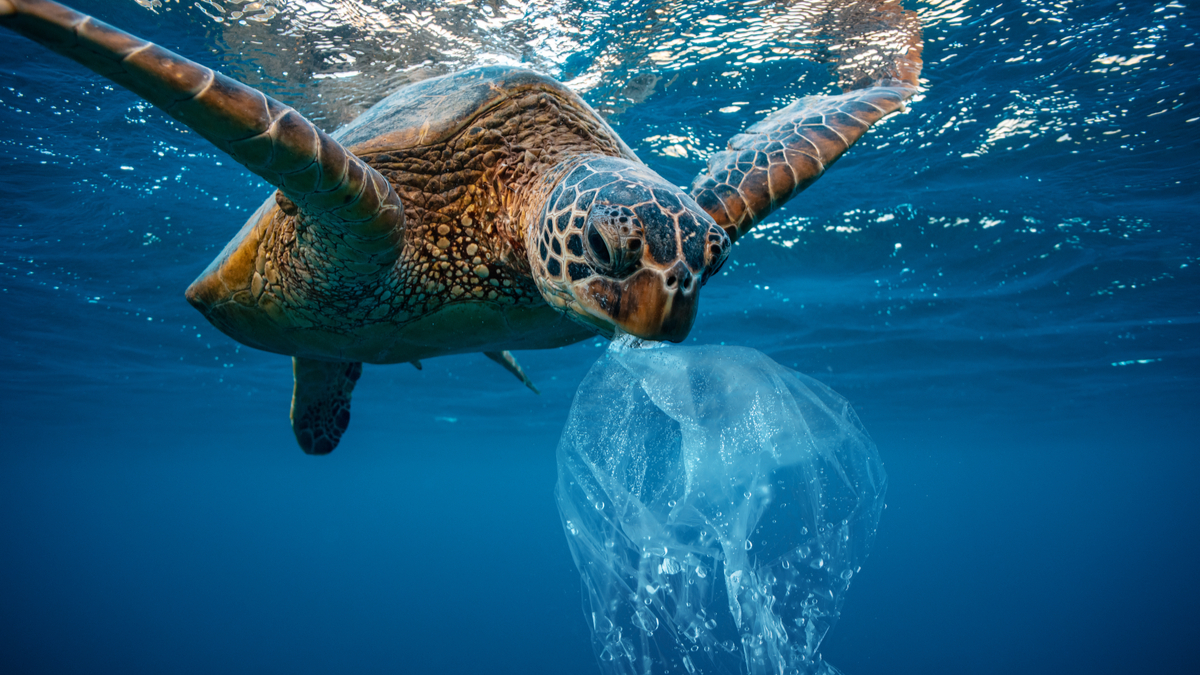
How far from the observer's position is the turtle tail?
4.75ft

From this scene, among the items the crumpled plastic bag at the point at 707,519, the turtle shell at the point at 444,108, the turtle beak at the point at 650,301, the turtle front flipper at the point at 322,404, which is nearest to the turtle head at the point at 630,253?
the turtle beak at the point at 650,301

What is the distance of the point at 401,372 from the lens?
17.4m

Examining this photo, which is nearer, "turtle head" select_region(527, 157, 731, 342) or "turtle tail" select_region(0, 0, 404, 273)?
"turtle tail" select_region(0, 0, 404, 273)

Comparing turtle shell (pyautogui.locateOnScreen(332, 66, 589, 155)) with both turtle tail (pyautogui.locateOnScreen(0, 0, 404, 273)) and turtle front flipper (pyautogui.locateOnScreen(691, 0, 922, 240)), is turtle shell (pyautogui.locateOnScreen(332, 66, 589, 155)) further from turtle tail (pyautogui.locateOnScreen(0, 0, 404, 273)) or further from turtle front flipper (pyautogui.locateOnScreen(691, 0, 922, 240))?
turtle front flipper (pyautogui.locateOnScreen(691, 0, 922, 240))

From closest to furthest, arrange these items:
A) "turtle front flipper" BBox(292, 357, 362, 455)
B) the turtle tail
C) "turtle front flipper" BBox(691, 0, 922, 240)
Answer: the turtle tail, "turtle front flipper" BBox(691, 0, 922, 240), "turtle front flipper" BBox(292, 357, 362, 455)

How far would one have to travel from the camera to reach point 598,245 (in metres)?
1.71

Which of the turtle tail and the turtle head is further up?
the turtle tail

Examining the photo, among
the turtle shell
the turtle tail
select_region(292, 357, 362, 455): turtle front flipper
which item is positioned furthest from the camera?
select_region(292, 357, 362, 455): turtle front flipper

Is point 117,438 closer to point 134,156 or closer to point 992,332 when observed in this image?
point 134,156

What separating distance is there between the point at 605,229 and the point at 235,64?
627 centimetres

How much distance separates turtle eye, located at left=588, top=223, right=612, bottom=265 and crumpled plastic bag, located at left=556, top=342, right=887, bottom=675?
91.6 inches

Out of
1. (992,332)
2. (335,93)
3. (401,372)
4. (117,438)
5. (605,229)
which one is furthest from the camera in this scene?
(117,438)

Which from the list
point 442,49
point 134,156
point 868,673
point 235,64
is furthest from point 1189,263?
point 868,673

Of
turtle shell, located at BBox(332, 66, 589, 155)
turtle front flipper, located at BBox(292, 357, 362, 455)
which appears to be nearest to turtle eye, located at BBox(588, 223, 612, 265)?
turtle shell, located at BBox(332, 66, 589, 155)
